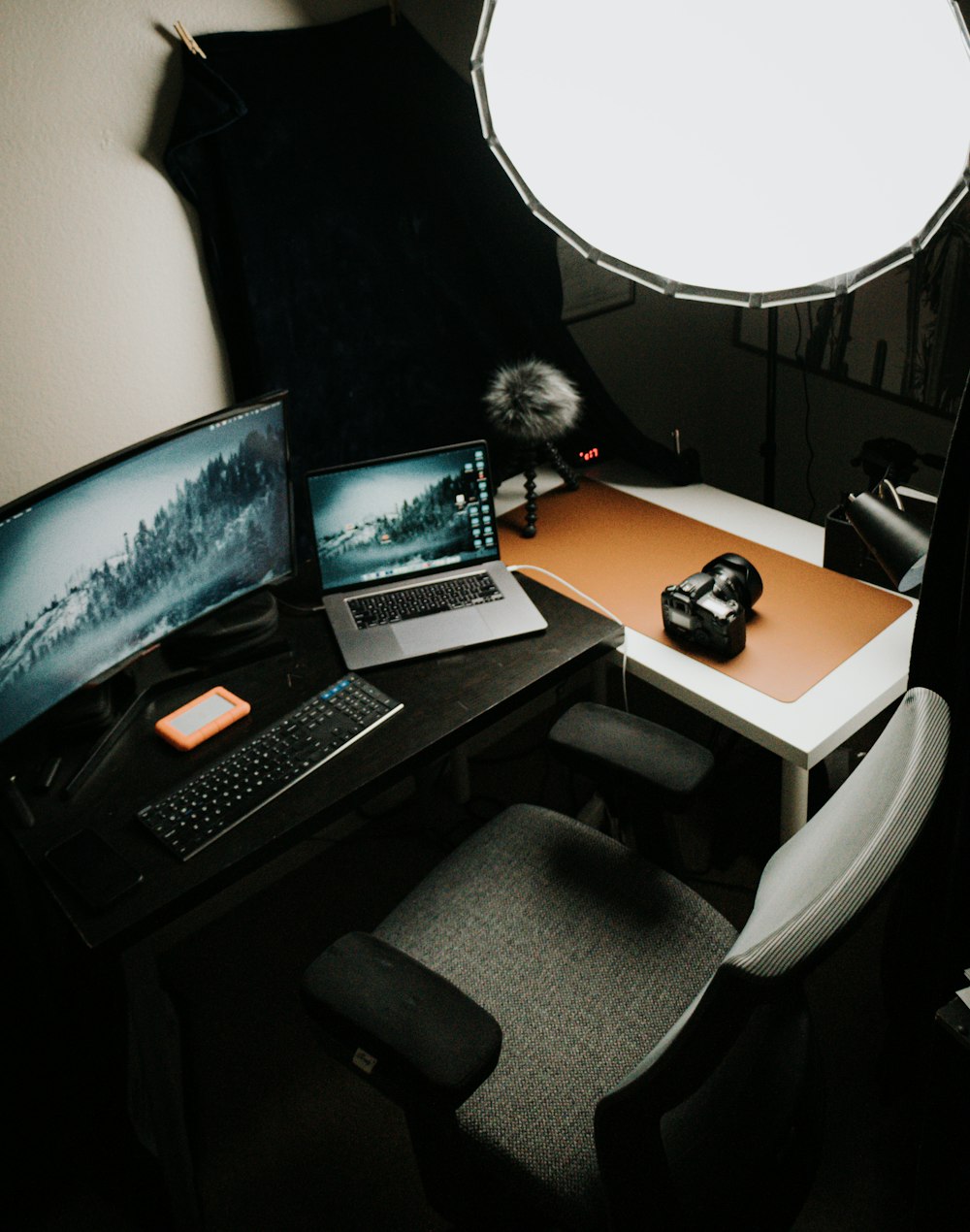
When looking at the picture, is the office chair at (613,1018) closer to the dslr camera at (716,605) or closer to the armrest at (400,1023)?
the armrest at (400,1023)

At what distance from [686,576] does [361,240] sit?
0.88m

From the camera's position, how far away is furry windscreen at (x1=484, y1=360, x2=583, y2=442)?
204 cm

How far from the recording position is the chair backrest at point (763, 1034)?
85 centimetres

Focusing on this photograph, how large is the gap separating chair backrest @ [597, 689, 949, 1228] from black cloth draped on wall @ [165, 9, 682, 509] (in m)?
1.22

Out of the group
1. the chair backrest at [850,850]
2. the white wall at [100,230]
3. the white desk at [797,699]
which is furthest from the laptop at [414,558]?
the chair backrest at [850,850]

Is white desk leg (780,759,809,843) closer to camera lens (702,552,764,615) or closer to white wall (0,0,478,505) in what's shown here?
camera lens (702,552,764,615)

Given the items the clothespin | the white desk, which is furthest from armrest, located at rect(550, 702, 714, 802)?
the clothespin

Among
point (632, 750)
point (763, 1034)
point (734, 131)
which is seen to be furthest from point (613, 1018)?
point (734, 131)

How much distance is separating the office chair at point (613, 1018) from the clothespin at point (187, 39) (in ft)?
4.36

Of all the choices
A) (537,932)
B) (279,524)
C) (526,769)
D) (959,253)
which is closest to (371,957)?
(537,932)

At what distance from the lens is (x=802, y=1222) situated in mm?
1579

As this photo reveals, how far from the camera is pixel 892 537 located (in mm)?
1555

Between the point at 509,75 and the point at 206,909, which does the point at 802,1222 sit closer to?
the point at 206,909

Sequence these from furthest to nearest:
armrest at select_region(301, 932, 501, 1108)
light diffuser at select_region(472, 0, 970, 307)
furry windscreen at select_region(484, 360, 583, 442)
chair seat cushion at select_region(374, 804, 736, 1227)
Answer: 1. furry windscreen at select_region(484, 360, 583, 442)
2. chair seat cushion at select_region(374, 804, 736, 1227)
3. armrest at select_region(301, 932, 501, 1108)
4. light diffuser at select_region(472, 0, 970, 307)
